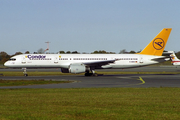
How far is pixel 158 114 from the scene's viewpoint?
424 inches

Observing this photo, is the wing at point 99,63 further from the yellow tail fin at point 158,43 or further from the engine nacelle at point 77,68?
the yellow tail fin at point 158,43

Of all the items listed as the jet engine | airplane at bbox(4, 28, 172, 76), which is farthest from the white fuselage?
the jet engine

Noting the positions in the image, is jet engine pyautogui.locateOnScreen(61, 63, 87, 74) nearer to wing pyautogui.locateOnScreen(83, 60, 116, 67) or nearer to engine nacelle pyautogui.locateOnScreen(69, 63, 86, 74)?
engine nacelle pyautogui.locateOnScreen(69, 63, 86, 74)

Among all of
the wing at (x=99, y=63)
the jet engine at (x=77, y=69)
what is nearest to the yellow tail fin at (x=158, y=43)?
the wing at (x=99, y=63)

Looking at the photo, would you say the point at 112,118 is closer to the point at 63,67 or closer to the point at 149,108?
the point at 149,108

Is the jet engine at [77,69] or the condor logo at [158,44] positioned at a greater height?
the condor logo at [158,44]

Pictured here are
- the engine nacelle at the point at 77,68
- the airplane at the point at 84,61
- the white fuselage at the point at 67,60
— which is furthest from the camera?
the white fuselage at the point at 67,60

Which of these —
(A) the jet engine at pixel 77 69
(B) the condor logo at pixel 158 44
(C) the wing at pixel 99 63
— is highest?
(B) the condor logo at pixel 158 44

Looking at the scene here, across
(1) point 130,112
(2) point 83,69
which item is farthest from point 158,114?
(2) point 83,69

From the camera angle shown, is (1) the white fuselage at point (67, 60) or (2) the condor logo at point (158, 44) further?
(2) the condor logo at point (158, 44)

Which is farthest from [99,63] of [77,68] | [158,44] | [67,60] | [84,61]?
[158,44]

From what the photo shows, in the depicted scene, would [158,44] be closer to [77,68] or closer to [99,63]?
[99,63]

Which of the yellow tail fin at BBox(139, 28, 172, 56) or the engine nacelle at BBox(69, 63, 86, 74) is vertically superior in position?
the yellow tail fin at BBox(139, 28, 172, 56)

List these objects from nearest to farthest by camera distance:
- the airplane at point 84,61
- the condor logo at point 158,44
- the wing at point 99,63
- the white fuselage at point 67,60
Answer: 1. the wing at point 99,63
2. the airplane at point 84,61
3. the white fuselage at point 67,60
4. the condor logo at point 158,44
